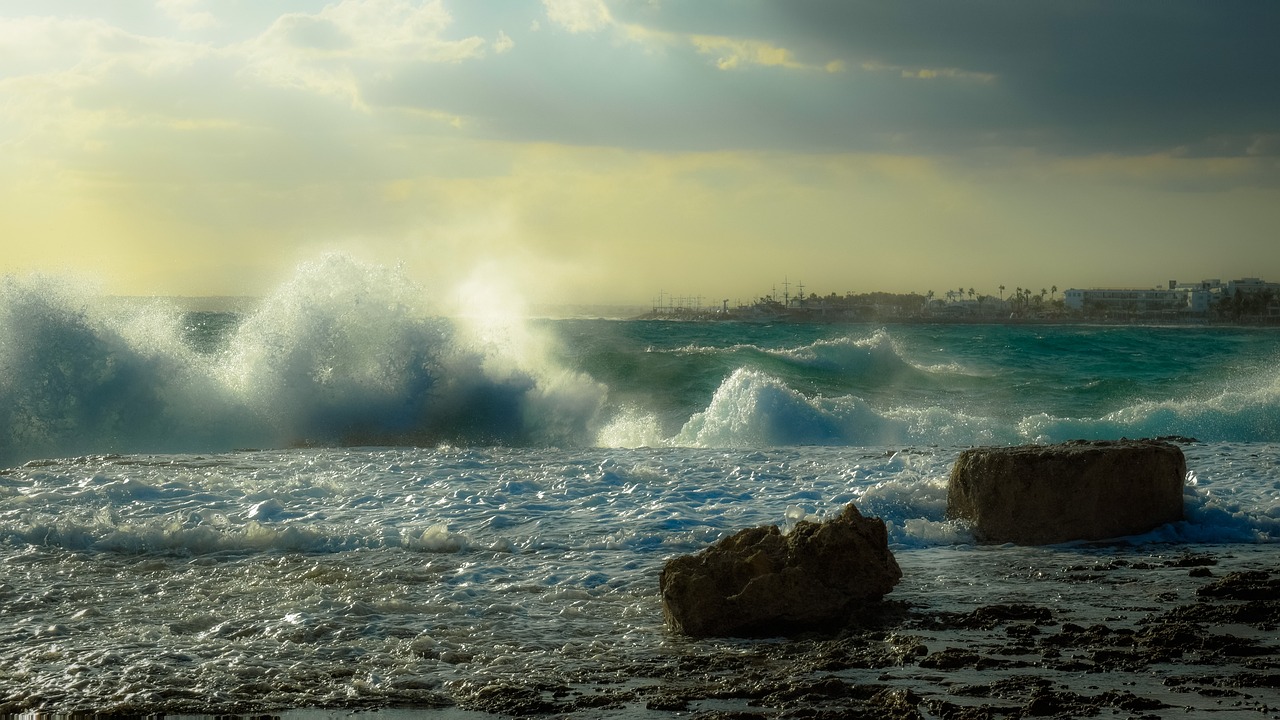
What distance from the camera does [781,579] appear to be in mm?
5398

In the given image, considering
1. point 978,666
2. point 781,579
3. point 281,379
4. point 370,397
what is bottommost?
point 978,666

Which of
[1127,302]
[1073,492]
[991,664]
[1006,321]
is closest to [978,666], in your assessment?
[991,664]

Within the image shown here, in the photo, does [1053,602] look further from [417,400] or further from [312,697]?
[417,400]

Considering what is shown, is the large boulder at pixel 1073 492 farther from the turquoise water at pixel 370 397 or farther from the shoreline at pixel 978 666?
the turquoise water at pixel 370 397

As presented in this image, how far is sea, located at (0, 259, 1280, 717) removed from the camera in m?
4.96

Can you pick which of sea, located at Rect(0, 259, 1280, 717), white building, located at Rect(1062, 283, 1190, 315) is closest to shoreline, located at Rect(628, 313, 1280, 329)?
white building, located at Rect(1062, 283, 1190, 315)

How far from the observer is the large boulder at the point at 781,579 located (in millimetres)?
5254

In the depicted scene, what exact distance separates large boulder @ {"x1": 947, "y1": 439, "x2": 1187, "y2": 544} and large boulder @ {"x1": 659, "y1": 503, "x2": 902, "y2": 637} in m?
2.06

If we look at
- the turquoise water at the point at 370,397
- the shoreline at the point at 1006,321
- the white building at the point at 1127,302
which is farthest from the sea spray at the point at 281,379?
the white building at the point at 1127,302

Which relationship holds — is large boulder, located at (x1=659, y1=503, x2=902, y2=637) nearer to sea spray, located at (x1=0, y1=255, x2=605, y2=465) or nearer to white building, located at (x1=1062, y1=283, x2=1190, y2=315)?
sea spray, located at (x1=0, y1=255, x2=605, y2=465)

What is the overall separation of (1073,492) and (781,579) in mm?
3127

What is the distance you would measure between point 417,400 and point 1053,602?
13501 mm

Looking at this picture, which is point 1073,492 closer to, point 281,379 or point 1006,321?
point 281,379

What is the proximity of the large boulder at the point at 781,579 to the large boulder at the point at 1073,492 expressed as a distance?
2056 mm
